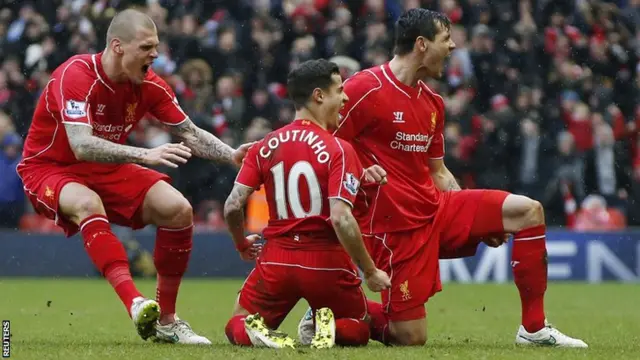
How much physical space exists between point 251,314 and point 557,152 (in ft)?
37.4

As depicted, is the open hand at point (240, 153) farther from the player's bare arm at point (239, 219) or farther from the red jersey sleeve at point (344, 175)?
the red jersey sleeve at point (344, 175)

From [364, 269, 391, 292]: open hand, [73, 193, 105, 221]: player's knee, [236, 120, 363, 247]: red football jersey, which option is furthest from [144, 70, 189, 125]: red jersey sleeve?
[364, 269, 391, 292]: open hand

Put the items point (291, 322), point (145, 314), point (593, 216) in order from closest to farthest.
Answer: point (145, 314) → point (291, 322) → point (593, 216)

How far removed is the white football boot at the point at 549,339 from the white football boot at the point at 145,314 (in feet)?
7.95

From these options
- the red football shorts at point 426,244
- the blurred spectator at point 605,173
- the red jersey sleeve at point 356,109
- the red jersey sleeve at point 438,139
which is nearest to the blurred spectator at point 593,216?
the blurred spectator at point 605,173

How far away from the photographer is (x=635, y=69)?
20734 mm

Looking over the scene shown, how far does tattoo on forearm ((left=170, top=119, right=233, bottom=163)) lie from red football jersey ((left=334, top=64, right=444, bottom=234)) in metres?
0.97

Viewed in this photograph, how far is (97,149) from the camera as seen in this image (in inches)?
341

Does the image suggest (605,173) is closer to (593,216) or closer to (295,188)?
(593,216)

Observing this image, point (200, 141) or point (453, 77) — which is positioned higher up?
point (200, 141)

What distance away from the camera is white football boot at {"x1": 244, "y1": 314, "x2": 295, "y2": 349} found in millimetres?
8195

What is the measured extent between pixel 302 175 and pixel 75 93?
5.56 ft

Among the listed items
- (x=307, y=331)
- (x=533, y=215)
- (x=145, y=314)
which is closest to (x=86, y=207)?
(x=145, y=314)

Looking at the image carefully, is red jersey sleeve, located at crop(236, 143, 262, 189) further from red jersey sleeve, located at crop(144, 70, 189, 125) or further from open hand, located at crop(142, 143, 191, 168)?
red jersey sleeve, located at crop(144, 70, 189, 125)
